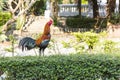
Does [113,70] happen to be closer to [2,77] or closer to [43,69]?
[43,69]

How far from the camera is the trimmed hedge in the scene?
6.33m

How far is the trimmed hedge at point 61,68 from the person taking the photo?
20.8ft

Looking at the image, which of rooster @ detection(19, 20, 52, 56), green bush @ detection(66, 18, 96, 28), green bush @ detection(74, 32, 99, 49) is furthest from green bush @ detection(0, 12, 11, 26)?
rooster @ detection(19, 20, 52, 56)

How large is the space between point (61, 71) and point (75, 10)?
23.9 metres

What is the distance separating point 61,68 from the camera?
6348 mm

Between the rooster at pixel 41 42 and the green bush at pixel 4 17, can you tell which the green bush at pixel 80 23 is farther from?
the rooster at pixel 41 42

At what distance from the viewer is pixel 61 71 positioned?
6.35 m

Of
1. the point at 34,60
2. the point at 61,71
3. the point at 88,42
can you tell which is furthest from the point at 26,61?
the point at 88,42

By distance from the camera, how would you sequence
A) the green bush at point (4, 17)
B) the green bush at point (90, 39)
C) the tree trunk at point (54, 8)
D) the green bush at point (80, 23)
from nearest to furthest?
the green bush at point (90, 39) < the green bush at point (4, 17) < the tree trunk at point (54, 8) < the green bush at point (80, 23)

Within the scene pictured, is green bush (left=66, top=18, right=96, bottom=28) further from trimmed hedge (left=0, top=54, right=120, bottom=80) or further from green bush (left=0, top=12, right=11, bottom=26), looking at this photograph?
trimmed hedge (left=0, top=54, right=120, bottom=80)

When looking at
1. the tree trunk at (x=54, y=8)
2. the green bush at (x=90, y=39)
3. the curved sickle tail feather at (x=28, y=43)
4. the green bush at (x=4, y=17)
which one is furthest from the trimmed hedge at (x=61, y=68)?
the tree trunk at (x=54, y=8)

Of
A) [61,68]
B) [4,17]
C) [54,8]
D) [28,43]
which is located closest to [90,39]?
[28,43]

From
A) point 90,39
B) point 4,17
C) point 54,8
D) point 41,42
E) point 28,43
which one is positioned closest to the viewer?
point 41,42

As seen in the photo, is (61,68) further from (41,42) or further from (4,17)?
(4,17)
